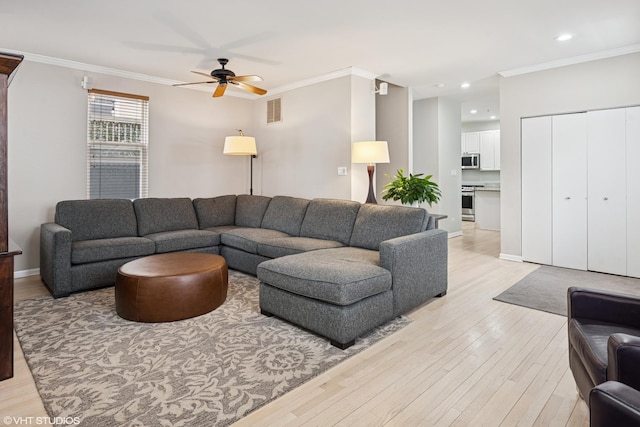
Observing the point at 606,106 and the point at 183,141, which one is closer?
the point at 606,106

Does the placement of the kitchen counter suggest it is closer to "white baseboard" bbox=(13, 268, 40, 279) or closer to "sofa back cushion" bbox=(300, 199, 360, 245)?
"sofa back cushion" bbox=(300, 199, 360, 245)

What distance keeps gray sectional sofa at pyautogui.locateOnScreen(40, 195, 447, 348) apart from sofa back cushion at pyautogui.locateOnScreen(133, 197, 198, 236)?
13 millimetres

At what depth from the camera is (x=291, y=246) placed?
3.81m

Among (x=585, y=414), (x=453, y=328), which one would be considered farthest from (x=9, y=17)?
(x=585, y=414)

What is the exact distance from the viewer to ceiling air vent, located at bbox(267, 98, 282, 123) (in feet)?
19.0

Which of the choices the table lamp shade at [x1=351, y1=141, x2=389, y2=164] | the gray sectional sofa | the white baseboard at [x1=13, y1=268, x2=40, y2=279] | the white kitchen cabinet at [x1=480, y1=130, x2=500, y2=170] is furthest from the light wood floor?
the white kitchen cabinet at [x1=480, y1=130, x2=500, y2=170]

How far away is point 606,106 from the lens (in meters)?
4.28

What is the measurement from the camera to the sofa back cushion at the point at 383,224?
3441 millimetres

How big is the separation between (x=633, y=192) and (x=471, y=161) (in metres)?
5.24

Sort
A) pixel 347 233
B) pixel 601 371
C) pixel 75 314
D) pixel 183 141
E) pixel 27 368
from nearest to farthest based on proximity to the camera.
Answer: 1. pixel 601 371
2. pixel 27 368
3. pixel 75 314
4. pixel 347 233
5. pixel 183 141

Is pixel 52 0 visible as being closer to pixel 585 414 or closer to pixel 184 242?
pixel 184 242

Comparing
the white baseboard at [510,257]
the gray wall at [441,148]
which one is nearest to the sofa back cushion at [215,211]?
the gray wall at [441,148]

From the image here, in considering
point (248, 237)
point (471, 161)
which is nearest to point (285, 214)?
point (248, 237)

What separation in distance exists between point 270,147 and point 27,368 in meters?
4.36
